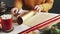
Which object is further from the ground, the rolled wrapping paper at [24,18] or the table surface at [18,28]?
the rolled wrapping paper at [24,18]

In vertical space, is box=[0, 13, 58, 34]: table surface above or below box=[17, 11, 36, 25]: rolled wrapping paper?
below

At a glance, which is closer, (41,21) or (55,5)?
(41,21)

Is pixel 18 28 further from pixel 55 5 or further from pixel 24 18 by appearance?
pixel 55 5

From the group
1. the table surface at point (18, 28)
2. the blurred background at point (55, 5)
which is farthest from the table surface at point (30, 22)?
the blurred background at point (55, 5)

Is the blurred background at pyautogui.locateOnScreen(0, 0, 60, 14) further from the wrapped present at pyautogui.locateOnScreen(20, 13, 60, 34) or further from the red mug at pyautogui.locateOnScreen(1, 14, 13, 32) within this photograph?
the red mug at pyautogui.locateOnScreen(1, 14, 13, 32)

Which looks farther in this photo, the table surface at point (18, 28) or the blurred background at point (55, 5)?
the blurred background at point (55, 5)

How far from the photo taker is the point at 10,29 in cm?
87

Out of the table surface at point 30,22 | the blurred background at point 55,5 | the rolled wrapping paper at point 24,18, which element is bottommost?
the blurred background at point 55,5

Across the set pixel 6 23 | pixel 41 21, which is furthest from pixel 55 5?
pixel 6 23

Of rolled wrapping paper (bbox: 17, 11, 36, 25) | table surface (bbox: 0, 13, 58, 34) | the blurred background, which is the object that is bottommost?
the blurred background

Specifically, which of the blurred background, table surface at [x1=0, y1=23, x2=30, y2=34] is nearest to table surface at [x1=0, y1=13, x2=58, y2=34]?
table surface at [x1=0, y1=23, x2=30, y2=34]

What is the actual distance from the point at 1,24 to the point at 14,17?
13 cm

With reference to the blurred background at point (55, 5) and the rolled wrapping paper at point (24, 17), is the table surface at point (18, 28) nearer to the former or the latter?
the rolled wrapping paper at point (24, 17)

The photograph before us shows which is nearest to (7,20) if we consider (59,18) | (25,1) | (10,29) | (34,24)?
(10,29)
